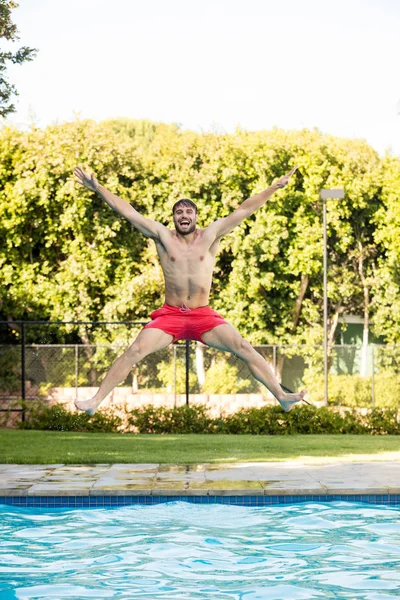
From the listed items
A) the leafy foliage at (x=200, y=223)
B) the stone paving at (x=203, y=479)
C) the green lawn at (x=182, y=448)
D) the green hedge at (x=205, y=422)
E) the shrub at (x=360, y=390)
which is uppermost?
the leafy foliage at (x=200, y=223)

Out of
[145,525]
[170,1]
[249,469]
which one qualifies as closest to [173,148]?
[170,1]

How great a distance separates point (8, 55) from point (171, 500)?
805 cm

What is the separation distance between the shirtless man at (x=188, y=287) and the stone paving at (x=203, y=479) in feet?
6.36

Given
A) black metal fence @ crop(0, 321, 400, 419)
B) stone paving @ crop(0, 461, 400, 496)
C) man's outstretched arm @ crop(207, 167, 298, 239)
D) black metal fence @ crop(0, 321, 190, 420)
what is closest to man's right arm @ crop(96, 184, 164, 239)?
man's outstretched arm @ crop(207, 167, 298, 239)

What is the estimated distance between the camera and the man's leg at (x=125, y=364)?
7.46m

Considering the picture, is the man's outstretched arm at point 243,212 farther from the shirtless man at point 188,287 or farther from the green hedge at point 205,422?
the green hedge at point 205,422

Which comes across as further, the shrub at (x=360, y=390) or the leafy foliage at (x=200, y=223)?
the leafy foliage at (x=200, y=223)

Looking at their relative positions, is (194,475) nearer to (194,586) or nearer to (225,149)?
(194,586)

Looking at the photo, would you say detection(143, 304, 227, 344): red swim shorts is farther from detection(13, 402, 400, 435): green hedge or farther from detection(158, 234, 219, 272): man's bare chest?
detection(13, 402, 400, 435): green hedge

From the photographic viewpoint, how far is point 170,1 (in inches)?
1090

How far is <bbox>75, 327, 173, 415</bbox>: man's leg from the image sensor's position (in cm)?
746

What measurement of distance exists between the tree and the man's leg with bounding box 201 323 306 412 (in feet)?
26.4

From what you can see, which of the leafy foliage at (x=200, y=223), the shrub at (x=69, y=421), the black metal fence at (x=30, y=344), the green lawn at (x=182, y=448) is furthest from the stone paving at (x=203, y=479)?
the leafy foliage at (x=200, y=223)

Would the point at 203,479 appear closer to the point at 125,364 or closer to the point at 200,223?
the point at 125,364
